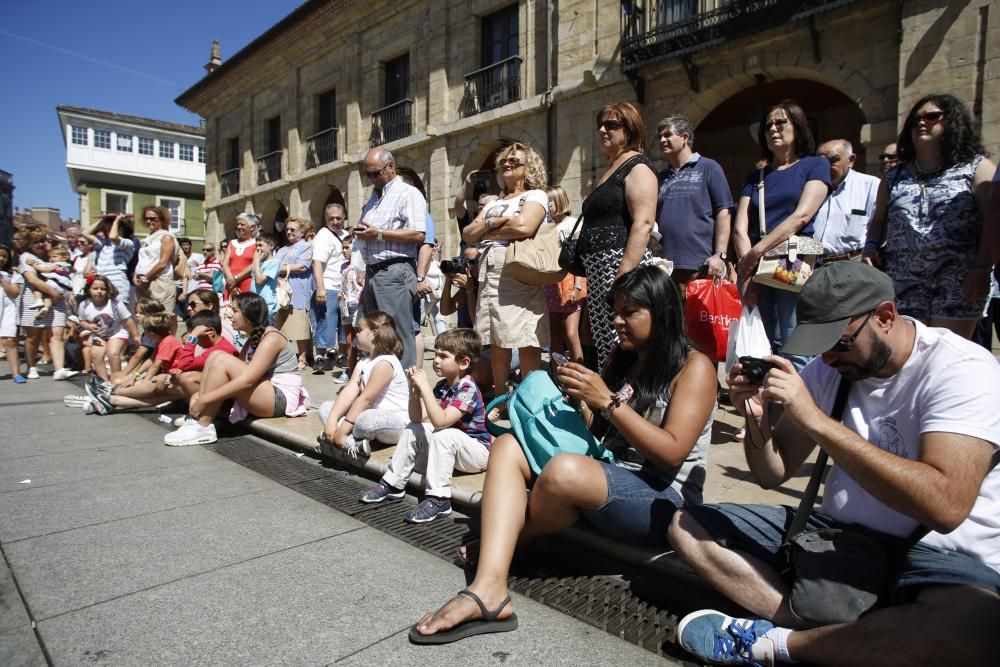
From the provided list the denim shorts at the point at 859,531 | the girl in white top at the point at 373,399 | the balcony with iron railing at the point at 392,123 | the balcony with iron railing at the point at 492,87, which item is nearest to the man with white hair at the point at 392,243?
the girl in white top at the point at 373,399

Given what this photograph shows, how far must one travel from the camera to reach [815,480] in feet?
6.09

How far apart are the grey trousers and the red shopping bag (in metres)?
2.30

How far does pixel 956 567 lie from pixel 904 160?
2436 mm

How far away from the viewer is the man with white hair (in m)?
4.87

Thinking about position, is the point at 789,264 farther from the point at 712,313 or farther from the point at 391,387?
the point at 391,387

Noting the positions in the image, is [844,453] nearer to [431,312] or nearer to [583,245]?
[583,245]

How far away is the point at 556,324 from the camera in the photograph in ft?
16.9

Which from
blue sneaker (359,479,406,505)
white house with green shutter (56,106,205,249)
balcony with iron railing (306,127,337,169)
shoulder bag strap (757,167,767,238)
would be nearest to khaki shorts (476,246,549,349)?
blue sneaker (359,479,406,505)

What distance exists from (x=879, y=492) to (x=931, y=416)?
0.25 meters

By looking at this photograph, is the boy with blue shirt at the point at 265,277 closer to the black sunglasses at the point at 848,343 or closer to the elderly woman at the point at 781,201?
the elderly woman at the point at 781,201

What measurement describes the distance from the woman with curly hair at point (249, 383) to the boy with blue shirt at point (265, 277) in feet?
7.49

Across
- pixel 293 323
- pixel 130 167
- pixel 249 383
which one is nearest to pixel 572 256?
pixel 249 383

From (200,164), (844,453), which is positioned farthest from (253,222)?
(200,164)

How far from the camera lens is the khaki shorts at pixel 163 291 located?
7.45 m
